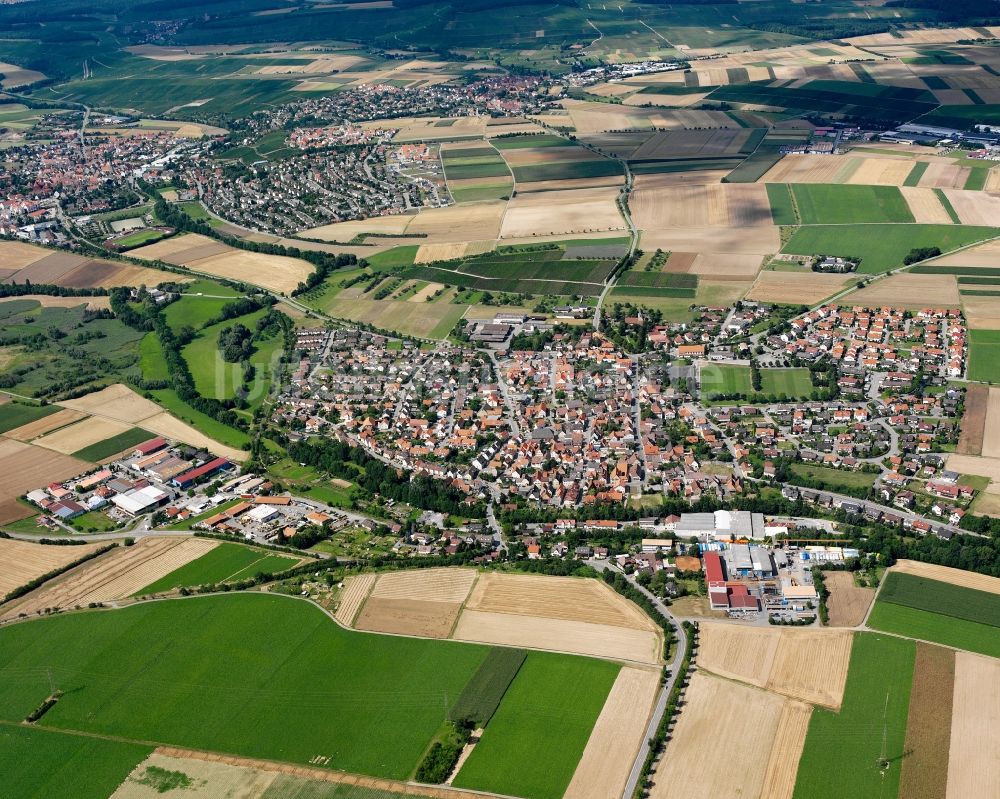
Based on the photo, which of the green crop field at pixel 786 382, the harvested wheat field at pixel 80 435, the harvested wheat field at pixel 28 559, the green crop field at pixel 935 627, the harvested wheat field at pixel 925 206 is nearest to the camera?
the green crop field at pixel 935 627

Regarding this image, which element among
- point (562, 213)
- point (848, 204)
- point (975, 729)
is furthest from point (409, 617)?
point (848, 204)

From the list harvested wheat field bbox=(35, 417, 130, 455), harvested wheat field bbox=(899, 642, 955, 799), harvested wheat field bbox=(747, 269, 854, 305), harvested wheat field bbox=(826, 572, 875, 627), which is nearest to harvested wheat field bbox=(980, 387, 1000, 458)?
harvested wheat field bbox=(826, 572, 875, 627)

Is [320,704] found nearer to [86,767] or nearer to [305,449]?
[86,767]

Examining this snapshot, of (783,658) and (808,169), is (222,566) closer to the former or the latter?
(783,658)

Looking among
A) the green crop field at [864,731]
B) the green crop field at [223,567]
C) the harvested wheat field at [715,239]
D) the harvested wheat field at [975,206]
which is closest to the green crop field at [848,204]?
the harvested wheat field at [975,206]

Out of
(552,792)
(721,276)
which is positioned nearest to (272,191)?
(721,276)

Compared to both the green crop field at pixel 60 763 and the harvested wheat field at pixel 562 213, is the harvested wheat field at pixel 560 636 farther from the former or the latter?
the harvested wheat field at pixel 562 213
